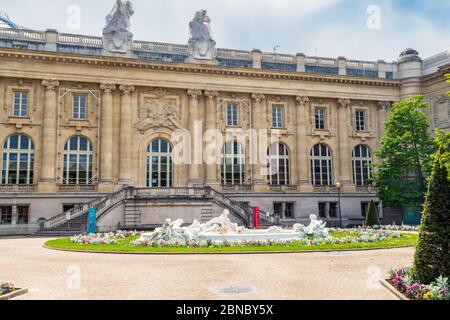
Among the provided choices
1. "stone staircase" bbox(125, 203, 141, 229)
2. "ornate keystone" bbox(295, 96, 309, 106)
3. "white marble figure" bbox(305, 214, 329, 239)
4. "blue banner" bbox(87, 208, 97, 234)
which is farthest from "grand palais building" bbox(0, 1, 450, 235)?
"white marble figure" bbox(305, 214, 329, 239)

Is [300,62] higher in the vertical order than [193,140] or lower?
higher

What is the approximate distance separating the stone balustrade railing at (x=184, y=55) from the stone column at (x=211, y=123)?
418 cm

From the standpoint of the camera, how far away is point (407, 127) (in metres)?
41.8

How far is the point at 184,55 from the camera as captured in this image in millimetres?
46844

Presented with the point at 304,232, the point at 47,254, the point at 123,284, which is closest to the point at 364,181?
the point at 304,232

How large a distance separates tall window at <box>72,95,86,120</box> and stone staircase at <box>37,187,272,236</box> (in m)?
9.54

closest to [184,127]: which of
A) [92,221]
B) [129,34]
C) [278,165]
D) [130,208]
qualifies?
[129,34]

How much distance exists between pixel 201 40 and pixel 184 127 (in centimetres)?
925

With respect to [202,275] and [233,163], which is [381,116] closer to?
[233,163]

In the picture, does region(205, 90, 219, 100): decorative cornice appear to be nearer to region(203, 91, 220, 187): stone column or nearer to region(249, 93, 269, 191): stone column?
region(203, 91, 220, 187): stone column

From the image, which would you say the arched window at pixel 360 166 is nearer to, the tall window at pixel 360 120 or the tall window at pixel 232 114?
the tall window at pixel 360 120

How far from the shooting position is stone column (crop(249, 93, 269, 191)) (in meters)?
47.0
